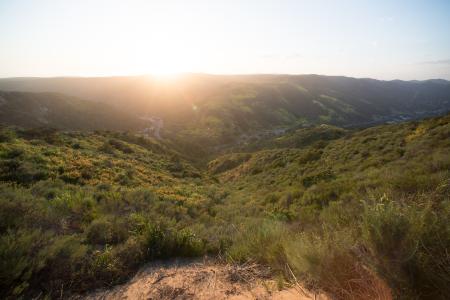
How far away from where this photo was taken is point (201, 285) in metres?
3.35

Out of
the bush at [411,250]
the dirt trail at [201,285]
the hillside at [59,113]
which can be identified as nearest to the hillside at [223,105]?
the hillside at [59,113]

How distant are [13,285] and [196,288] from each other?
1968 millimetres

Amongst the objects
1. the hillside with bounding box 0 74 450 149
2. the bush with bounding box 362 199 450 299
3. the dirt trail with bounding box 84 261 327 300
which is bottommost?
the hillside with bounding box 0 74 450 149

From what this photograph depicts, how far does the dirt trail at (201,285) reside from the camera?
309 cm

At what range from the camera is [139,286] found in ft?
10.9

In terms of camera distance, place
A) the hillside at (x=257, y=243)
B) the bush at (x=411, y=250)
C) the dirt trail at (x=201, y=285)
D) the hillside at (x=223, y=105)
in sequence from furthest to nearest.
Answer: the hillside at (x=223, y=105), the dirt trail at (x=201, y=285), the hillside at (x=257, y=243), the bush at (x=411, y=250)

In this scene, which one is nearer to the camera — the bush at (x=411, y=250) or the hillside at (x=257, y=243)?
the bush at (x=411, y=250)

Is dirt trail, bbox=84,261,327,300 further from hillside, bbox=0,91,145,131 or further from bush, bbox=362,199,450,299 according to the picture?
hillside, bbox=0,91,145,131

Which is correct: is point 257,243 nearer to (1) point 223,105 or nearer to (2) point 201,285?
(2) point 201,285

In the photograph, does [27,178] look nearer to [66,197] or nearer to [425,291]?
[66,197]

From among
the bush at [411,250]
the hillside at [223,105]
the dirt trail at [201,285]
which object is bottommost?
the hillside at [223,105]

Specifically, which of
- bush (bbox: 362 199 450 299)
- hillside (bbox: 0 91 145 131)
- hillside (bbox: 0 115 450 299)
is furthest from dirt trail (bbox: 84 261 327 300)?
hillside (bbox: 0 91 145 131)

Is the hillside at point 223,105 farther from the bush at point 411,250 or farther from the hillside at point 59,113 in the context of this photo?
the bush at point 411,250

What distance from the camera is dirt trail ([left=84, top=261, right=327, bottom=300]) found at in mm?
3088
